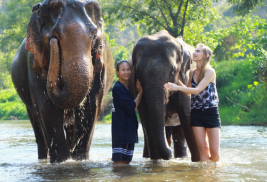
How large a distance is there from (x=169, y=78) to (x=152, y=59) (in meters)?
0.35

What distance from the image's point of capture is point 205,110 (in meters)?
5.37

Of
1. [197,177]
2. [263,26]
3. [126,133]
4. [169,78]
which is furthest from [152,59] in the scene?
[263,26]

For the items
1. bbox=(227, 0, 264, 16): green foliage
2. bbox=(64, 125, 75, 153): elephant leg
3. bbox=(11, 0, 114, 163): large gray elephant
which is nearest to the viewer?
bbox=(11, 0, 114, 163): large gray elephant

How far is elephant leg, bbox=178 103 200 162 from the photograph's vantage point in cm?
594

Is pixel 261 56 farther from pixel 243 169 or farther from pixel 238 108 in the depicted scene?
pixel 243 169

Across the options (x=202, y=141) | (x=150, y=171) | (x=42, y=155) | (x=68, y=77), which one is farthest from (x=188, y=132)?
(x=42, y=155)

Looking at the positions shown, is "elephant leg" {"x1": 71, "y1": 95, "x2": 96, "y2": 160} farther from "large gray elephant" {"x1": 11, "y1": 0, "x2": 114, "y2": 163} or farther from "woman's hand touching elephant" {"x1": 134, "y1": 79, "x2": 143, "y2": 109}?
"woman's hand touching elephant" {"x1": 134, "y1": 79, "x2": 143, "y2": 109}

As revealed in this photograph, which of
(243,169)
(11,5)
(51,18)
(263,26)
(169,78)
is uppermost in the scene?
(11,5)

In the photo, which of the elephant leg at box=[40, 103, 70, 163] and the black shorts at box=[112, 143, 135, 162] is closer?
the black shorts at box=[112, 143, 135, 162]

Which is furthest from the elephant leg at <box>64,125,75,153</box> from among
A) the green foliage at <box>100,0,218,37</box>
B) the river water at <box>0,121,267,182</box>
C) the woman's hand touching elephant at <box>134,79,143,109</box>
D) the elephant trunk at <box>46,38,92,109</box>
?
the green foliage at <box>100,0,218,37</box>

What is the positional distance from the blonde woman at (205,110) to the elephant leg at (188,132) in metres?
0.43

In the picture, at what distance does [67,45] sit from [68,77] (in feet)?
1.24

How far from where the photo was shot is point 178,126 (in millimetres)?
7363

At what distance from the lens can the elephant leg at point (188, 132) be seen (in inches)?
234
